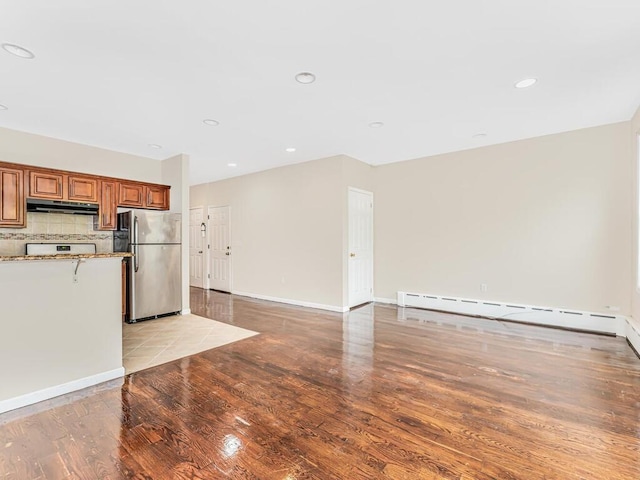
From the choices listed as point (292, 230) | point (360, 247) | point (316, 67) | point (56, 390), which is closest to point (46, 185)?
point (56, 390)

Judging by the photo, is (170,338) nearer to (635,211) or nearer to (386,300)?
(386,300)

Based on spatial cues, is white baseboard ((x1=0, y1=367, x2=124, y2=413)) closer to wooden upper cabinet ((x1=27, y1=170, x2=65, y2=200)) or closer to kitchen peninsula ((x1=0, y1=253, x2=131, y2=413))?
kitchen peninsula ((x1=0, y1=253, x2=131, y2=413))

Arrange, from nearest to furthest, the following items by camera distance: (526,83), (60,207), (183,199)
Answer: (526,83)
(60,207)
(183,199)

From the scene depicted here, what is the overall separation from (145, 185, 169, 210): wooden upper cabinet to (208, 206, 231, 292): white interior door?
1.72 metres

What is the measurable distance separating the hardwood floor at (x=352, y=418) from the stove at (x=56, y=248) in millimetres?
2683

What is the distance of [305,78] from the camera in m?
2.70

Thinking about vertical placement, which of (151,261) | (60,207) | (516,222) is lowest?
(151,261)

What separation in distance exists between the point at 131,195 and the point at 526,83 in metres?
5.37

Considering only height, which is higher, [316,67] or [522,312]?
[316,67]

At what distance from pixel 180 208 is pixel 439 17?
442 cm

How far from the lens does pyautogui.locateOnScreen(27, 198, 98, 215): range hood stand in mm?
4016

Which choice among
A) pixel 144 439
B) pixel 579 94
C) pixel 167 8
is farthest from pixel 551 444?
pixel 167 8

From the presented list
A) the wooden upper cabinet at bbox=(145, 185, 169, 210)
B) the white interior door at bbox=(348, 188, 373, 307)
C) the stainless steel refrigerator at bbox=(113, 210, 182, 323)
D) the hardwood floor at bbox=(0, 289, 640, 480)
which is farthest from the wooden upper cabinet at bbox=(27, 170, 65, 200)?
the white interior door at bbox=(348, 188, 373, 307)

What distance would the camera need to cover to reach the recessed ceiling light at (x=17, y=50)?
7.36 feet
